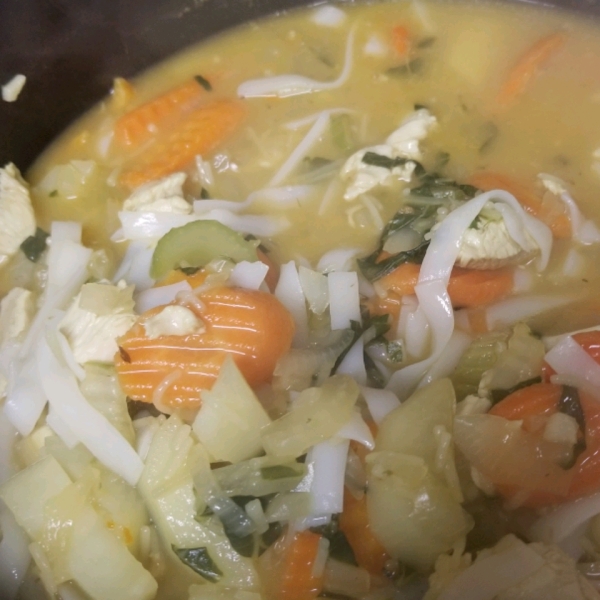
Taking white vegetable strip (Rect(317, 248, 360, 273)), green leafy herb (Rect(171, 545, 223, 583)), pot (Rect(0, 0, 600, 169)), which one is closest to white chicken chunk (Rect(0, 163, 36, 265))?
pot (Rect(0, 0, 600, 169))

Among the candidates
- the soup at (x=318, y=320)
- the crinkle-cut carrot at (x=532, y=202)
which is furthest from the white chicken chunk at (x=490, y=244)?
the crinkle-cut carrot at (x=532, y=202)

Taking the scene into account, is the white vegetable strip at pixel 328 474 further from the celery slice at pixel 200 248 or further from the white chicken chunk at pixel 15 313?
the white chicken chunk at pixel 15 313

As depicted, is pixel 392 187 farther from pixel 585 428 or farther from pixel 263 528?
pixel 263 528

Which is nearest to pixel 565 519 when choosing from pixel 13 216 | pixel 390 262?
pixel 390 262

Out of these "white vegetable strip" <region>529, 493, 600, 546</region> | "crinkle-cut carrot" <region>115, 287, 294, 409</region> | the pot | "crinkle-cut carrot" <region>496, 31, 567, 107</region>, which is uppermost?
the pot

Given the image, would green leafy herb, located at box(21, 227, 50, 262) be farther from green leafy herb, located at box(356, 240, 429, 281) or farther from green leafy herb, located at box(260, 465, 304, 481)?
green leafy herb, located at box(260, 465, 304, 481)

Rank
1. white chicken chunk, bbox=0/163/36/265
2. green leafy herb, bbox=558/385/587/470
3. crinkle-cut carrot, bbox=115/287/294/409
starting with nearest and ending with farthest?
green leafy herb, bbox=558/385/587/470, crinkle-cut carrot, bbox=115/287/294/409, white chicken chunk, bbox=0/163/36/265

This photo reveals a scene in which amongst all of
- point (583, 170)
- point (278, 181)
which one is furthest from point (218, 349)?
point (583, 170)
